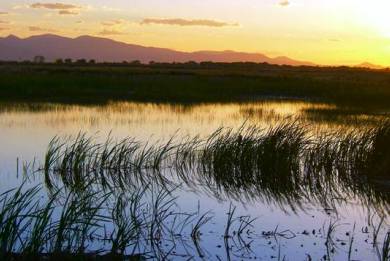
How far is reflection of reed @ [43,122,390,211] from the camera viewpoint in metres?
12.0

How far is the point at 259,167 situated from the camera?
12.9 m

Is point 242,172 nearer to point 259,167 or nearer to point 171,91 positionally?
point 259,167

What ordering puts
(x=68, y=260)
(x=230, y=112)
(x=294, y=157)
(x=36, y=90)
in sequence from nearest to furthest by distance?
(x=68, y=260) → (x=294, y=157) → (x=230, y=112) → (x=36, y=90)

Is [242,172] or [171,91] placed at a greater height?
[242,172]

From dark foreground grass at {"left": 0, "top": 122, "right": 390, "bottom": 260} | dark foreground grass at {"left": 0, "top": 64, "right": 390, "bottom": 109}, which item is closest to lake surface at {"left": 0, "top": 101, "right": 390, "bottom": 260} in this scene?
dark foreground grass at {"left": 0, "top": 122, "right": 390, "bottom": 260}

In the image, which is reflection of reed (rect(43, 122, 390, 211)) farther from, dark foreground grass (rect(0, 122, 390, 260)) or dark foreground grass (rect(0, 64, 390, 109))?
dark foreground grass (rect(0, 64, 390, 109))

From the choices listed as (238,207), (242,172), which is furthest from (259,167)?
(238,207)

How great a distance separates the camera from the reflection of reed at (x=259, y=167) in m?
12.0

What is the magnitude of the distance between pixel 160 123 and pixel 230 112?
587 cm

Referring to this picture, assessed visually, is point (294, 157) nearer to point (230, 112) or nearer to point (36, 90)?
point (230, 112)

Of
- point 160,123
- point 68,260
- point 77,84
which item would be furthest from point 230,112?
point 68,260

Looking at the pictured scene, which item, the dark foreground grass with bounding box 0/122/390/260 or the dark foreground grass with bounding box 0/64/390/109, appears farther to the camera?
the dark foreground grass with bounding box 0/64/390/109

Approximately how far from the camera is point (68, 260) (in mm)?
6348

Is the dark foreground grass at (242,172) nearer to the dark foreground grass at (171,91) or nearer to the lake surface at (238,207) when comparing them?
the lake surface at (238,207)
